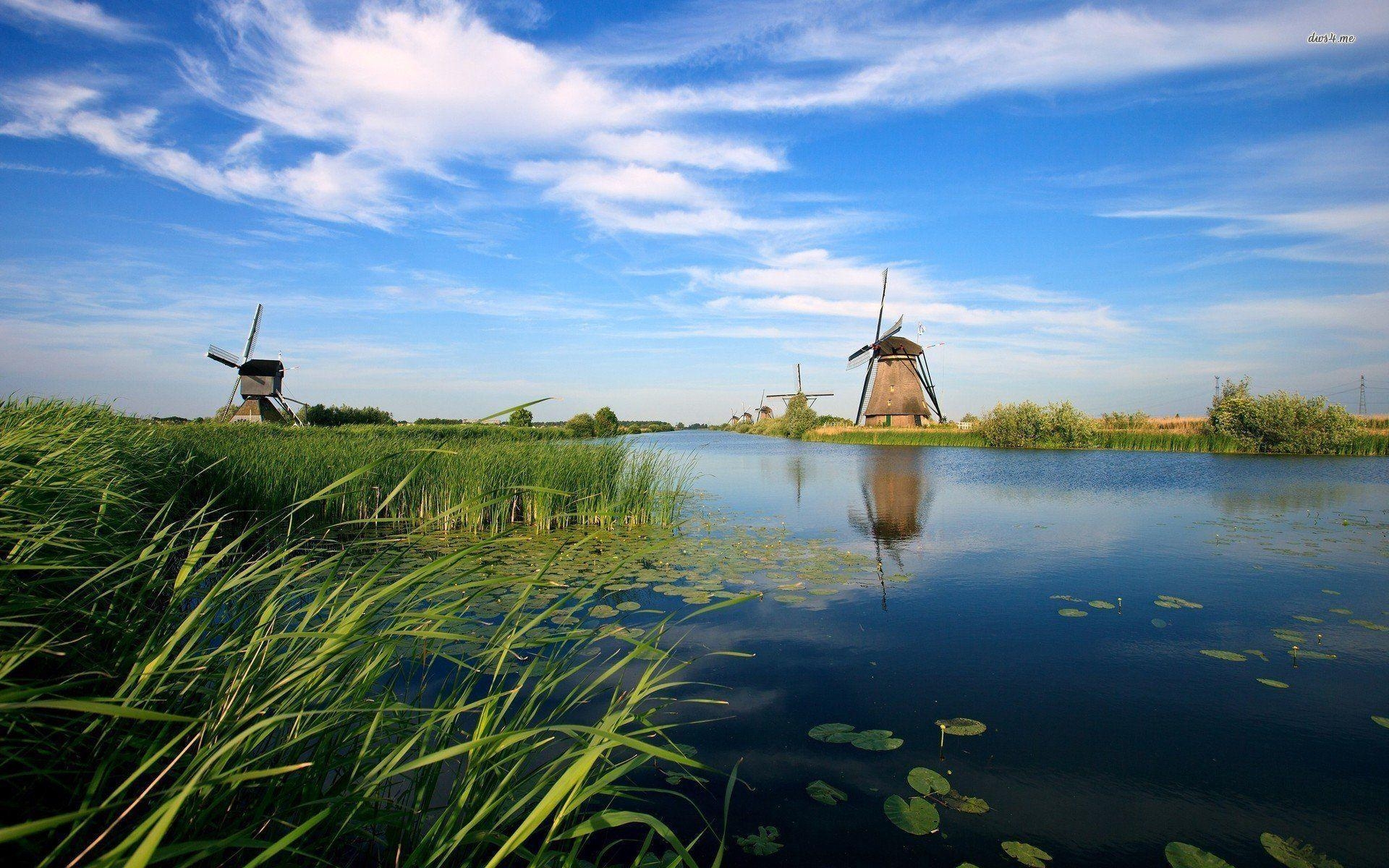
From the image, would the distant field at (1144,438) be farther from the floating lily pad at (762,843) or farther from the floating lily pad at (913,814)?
the floating lily pad at (762,843)

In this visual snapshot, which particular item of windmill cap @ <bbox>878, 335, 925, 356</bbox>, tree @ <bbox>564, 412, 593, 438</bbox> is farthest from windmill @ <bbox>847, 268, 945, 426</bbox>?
tree @ <bbox>564, 412, 593, 438</bbox>

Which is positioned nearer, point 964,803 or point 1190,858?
point 1190,858

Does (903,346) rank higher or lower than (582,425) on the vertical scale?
higher

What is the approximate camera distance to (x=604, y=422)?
53.2 metres

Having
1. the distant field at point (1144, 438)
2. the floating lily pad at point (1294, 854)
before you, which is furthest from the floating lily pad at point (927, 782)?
the distant field at point (1144, 438)

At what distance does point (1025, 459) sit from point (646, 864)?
24.4 meters

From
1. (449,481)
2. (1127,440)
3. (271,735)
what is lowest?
(271,735)

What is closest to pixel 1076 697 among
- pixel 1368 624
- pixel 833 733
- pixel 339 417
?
pixel 833 733

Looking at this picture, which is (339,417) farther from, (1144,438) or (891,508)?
(1144,438)

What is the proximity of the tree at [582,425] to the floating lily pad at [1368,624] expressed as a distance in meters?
46.5

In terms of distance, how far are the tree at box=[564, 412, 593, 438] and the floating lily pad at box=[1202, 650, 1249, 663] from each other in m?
46.7

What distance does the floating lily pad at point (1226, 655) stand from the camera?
4.29m

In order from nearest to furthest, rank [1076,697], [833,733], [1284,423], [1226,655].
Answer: [833,733] < [1076,697] < [1226,655] < [1284,423]

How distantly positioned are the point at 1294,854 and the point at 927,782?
1310 mm
